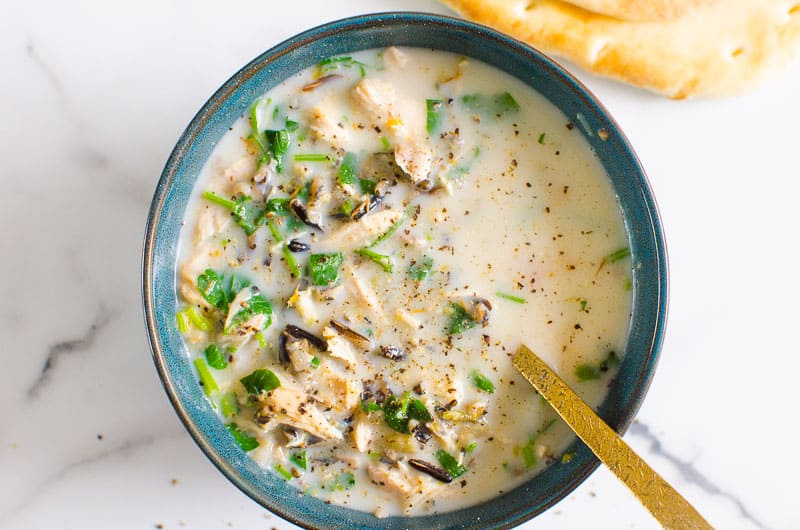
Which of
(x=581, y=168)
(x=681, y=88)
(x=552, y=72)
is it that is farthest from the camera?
(x=681, y=88)

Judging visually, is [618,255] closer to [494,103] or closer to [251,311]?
[494,103]

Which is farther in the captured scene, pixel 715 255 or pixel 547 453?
pixel 715 255

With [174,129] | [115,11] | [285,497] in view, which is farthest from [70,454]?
[115,11]

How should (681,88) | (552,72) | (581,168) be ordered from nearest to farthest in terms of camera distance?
(552,72)
(581,168)
(681,88)

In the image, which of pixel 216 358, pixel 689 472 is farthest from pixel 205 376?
pixel 689 472

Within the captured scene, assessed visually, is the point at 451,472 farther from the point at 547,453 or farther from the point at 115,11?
the point at 115,11

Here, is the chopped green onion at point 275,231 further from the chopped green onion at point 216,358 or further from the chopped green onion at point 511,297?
the chopped green onion at point 511,297

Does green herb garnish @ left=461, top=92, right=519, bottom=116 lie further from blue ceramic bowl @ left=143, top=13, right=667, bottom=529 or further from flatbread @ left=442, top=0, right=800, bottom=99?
flatbread @ left=442, top=0, right=800, bottom=99
